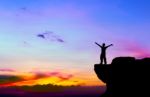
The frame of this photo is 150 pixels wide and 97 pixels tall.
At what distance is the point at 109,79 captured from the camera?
4600 centimetres

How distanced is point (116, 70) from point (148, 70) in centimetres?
385

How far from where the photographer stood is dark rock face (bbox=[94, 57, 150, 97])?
4356cm

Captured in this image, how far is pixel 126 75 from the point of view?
4444cm

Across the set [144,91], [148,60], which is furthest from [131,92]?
[148,60]

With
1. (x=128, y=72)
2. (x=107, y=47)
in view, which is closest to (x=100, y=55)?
(x=107, y=47)

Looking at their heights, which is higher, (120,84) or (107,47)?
(107,47)

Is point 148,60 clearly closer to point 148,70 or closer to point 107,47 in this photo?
point 148,70

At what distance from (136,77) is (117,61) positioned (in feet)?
9.63

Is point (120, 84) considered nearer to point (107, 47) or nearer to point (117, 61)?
point (117, 61)

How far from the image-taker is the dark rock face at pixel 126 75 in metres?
43.6

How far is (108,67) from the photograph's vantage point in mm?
44594

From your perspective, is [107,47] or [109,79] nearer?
[107,47]

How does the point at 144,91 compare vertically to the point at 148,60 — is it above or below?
below

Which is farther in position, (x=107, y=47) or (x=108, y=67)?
(x=108, y=67)
